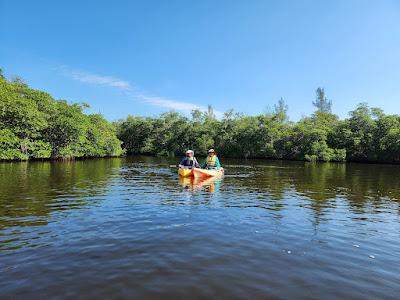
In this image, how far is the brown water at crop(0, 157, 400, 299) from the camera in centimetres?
576

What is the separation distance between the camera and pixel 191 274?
6363 millimetres

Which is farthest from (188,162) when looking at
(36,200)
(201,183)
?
(36,200)

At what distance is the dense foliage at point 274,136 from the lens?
65.8m

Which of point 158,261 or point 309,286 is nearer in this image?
point 309,286

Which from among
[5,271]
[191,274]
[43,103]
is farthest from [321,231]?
[43,103]

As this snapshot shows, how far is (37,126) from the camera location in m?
41.6

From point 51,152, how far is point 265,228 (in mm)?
45577

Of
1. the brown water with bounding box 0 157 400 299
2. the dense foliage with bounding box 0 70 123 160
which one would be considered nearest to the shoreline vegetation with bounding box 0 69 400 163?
the dense foliage with bounding box 0 70 123 160

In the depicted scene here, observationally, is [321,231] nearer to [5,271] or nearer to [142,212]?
[142,212]

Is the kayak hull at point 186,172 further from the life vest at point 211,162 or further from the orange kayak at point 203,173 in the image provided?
the life vest at point 211,162

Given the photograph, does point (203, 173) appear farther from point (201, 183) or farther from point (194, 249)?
point (194, 249)

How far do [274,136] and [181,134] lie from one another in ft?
95.7

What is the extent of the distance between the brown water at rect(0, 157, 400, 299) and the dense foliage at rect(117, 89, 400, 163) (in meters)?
57.6

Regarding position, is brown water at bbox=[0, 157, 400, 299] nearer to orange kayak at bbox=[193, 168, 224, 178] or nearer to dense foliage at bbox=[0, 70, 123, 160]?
orange kayak at bbox=[193, 168, 224, 178]
